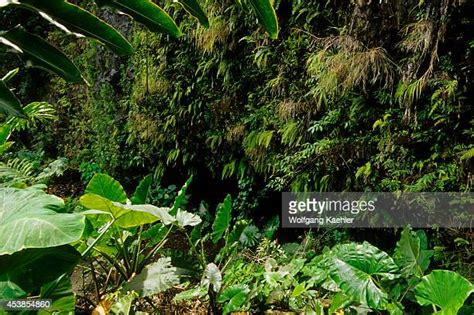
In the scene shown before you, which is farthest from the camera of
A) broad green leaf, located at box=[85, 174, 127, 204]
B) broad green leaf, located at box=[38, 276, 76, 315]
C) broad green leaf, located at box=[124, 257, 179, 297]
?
Answer: broad green leaf, located at box=[85, 174, 127, 204]

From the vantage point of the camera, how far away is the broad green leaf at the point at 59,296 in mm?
→ 1595

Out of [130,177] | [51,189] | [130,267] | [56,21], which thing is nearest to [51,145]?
[51,189]

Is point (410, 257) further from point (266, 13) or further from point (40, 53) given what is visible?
point (40, 53)

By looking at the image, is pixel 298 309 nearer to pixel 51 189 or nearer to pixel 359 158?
pixel 359 158

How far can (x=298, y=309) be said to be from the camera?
6.31 feet

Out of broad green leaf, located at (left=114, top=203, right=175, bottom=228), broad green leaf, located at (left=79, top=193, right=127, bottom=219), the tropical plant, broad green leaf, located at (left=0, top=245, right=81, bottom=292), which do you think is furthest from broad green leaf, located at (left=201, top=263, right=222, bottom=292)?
the tropical plant

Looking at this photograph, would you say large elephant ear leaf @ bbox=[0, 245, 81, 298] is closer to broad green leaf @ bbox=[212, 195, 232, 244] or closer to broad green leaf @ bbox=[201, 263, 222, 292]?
broad green leaf @ bbox=[201, 263, 222, 292]

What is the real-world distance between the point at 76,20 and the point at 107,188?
48.2 inches

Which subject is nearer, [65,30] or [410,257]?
[65,30]

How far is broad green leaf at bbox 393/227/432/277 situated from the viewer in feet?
5.78

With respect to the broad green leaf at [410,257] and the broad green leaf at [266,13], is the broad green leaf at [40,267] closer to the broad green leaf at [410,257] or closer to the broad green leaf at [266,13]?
the broad green leaf at [266,13]

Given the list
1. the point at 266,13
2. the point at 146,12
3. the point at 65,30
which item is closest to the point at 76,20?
the point at 65,30

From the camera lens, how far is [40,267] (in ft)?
4.74

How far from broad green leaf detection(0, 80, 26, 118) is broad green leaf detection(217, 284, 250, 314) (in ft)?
4.16
